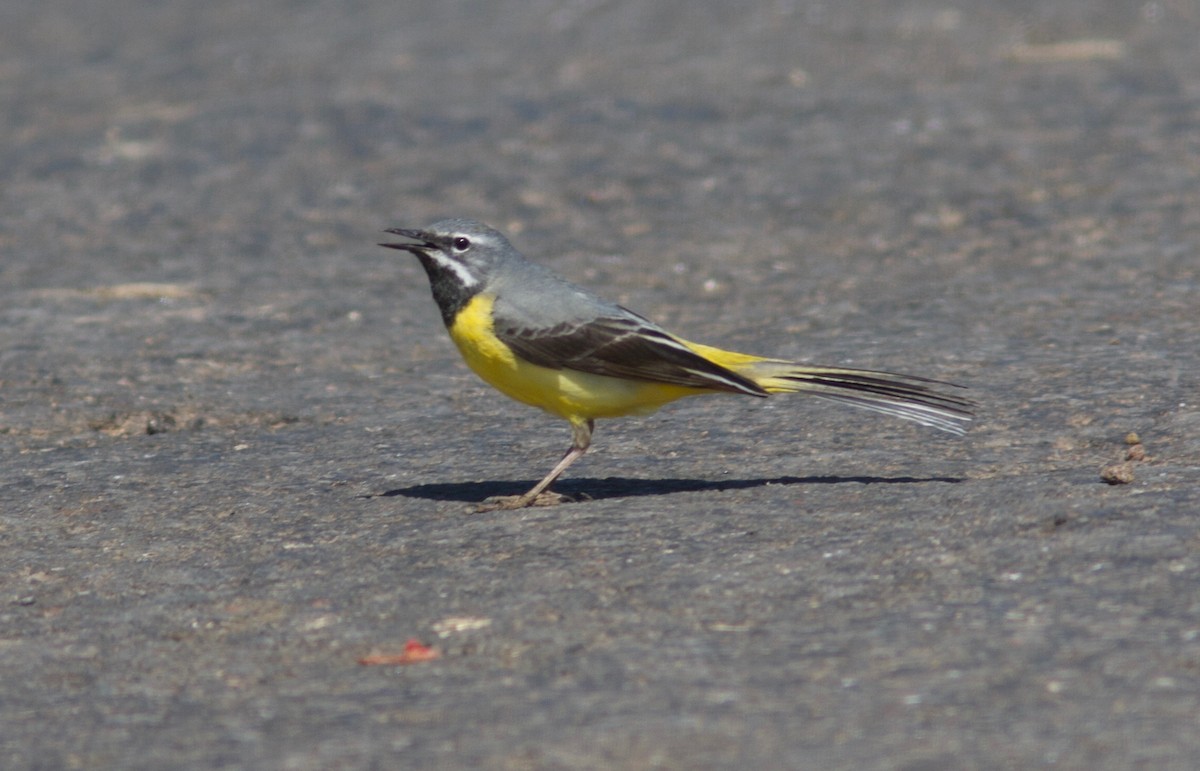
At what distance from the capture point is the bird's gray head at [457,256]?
6.07m

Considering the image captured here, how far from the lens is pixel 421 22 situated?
14.6 m

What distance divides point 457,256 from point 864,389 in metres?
1.74

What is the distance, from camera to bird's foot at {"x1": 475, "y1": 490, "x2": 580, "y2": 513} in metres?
5.51

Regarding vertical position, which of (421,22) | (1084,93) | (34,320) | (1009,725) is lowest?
(1009,725)

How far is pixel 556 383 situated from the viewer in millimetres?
5789

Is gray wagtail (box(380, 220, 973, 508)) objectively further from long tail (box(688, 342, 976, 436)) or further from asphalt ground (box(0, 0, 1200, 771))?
asphalt ground (box(0, 0, 1200, 771))

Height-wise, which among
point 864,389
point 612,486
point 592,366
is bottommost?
point 612,486

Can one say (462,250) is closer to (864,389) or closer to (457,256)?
(457,256)

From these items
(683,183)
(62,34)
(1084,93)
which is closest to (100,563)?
(683,183)

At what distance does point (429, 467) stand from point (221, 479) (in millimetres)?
838

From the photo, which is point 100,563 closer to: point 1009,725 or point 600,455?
point 600,455

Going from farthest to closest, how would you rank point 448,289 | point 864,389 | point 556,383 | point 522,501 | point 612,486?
point 448,289, point 612,486, point 556,383, point 864,389, point 522,501

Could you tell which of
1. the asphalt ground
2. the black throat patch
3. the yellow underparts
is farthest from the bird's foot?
the black throat patch

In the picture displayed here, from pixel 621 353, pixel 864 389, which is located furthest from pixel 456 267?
pixel 864 389
